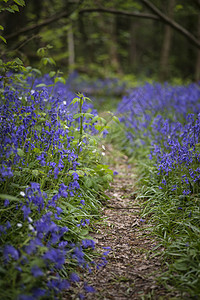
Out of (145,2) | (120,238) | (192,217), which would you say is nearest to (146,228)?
(120,238)

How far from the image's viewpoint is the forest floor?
2.22 meters

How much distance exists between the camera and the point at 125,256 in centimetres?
271

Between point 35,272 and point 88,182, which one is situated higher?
point 88,182

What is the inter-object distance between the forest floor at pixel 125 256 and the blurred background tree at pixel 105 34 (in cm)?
285

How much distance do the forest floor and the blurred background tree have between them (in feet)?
9.35

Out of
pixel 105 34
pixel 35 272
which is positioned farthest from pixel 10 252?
pixel 105 34

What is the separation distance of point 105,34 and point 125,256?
11.4 metres

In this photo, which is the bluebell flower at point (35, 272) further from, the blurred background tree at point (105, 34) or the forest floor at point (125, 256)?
the blurred background tree at point (105, 34)

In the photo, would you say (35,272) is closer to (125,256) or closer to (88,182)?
(125,256)

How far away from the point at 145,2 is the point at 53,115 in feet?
15.3

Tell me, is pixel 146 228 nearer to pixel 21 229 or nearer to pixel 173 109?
pixel 21 229

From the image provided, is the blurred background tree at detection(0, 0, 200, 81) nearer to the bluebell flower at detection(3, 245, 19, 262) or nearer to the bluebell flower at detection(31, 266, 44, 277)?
the bluebell flower at detection(3, 245, 19, 262)

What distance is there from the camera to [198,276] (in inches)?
85.7

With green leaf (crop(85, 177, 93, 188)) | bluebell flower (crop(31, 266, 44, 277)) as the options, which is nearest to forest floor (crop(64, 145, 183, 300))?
green leaf (crop(85, 177, 93, 188))
